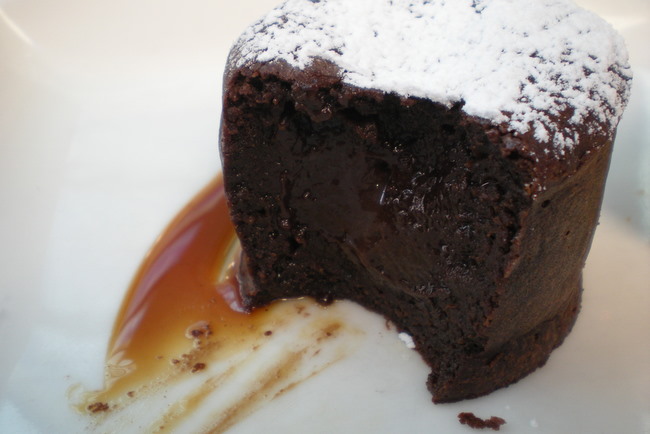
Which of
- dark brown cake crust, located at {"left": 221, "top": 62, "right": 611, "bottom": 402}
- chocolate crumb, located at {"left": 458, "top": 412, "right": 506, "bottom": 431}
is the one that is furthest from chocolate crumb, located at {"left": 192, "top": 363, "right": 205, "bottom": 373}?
chocolate crumb, located at {"left": 458, "top": 412, "right": 506, "bottom": 431}

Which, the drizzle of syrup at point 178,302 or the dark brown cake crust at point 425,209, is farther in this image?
the drizzle of syrup at point 178,302

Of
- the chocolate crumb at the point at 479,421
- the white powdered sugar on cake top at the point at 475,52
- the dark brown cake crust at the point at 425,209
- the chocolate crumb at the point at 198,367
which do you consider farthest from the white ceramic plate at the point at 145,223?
the white powdered sugar on cake top at the point at 475,52

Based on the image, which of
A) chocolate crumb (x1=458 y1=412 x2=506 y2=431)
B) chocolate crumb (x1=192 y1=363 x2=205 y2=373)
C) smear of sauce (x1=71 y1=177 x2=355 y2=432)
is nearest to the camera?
chocolate crumb (x1=458 y1=412 x2=506 y2=431)

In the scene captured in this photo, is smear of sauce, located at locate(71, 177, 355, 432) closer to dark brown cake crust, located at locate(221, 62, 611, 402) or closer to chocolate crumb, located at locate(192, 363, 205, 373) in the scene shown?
chocolate crumb, located at locate(192, 363, 205, 373)

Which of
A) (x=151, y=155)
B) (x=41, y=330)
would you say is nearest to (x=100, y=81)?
(x=151, y=155)

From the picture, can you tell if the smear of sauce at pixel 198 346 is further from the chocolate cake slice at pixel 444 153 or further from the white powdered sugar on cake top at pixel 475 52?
the white powdered sugar on cake top at pixel 475 52

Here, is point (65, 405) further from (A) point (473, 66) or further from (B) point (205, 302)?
(A) point (473, 66)

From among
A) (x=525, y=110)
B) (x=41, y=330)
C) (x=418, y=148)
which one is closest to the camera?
(x=525, y=110)
